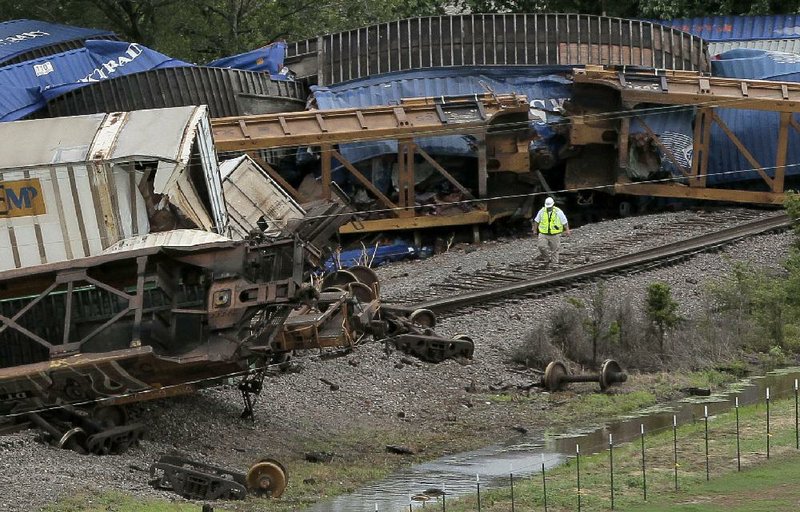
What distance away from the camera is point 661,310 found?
76.4 feet

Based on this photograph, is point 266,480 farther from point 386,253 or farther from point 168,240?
A: point 386,253

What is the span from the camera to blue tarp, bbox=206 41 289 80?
36.2 meters

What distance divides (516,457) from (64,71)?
19499mm

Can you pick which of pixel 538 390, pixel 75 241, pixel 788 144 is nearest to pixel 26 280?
pixel 75 241

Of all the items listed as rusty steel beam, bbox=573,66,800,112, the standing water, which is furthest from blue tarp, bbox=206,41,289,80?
the standing water

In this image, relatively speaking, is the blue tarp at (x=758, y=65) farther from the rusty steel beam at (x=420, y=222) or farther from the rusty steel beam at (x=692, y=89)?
the rusty steel beam at (x=420, y=222)

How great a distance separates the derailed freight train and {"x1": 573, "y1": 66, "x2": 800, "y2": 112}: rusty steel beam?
46.8ft

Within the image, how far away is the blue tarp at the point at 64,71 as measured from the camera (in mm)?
32469

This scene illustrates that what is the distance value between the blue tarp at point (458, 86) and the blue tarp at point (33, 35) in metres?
6.97

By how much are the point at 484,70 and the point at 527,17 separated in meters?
2.18

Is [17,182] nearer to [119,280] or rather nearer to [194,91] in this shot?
[119,280]

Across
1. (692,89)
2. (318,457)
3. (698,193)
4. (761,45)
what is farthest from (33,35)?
(318,457)

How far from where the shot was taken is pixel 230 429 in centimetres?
1908

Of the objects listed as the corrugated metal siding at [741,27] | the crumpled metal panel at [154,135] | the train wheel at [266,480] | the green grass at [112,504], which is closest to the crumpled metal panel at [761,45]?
the corrugated metal siding at [741,27]
